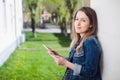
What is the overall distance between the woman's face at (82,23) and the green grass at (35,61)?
1161mm

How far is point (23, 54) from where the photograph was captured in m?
2.34

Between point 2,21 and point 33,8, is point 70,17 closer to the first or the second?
point 33,8

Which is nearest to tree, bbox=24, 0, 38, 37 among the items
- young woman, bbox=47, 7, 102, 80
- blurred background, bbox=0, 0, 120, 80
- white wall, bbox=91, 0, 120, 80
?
blurred background, bbox=0, 0, 120, 80

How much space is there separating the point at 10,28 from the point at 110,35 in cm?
167

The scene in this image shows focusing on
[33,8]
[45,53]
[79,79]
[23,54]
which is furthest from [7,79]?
[79,79]

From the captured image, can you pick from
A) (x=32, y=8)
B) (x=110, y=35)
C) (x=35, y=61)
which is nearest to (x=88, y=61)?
(x=110, y=35)

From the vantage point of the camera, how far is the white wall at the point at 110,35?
2.84 feet

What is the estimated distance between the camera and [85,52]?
39.2 inches

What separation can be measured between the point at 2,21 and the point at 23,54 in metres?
0.38

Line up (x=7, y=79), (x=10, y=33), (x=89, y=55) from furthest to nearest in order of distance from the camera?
1. (x=10, y=33)
2. (x=7, y=79)
3. (x=89, y=55)

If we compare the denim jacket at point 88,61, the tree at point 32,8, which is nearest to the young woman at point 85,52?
the denim jacket at point 88,61

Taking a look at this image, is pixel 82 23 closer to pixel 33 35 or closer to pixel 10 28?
pixel 33 35

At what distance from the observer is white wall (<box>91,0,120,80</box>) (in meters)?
0.87

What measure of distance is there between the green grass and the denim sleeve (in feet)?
4.07
